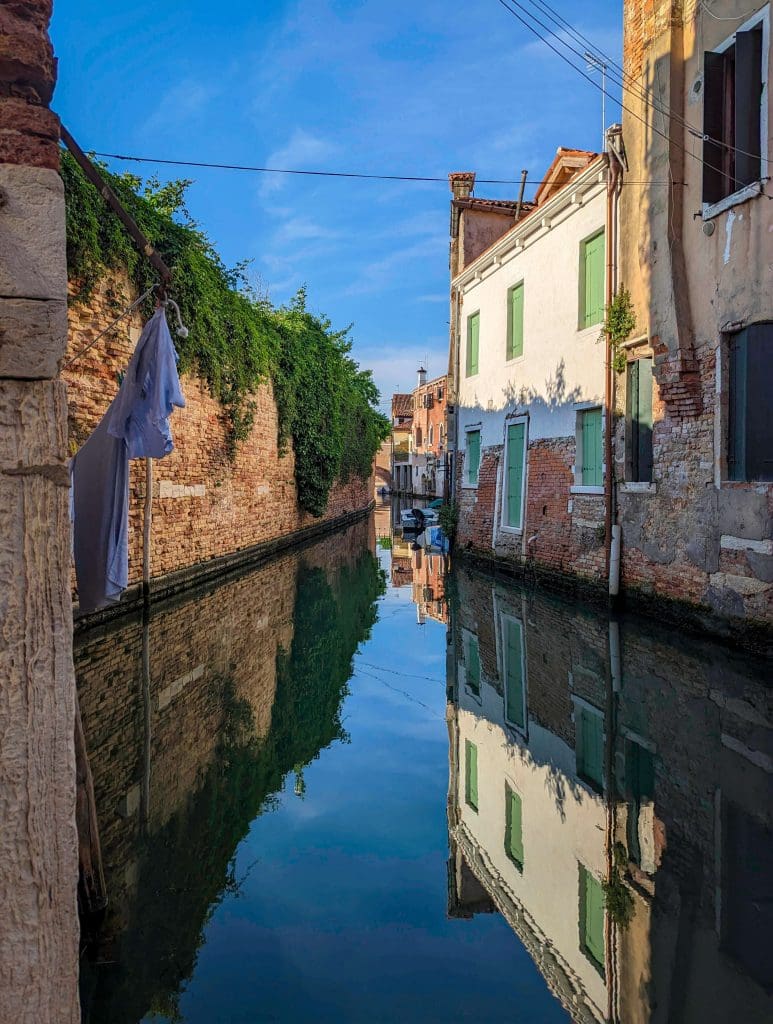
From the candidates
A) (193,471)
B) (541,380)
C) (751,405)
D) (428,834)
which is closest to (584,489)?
(541,380)

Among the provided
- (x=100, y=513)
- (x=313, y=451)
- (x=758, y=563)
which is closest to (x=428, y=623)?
(x=758, y=563)

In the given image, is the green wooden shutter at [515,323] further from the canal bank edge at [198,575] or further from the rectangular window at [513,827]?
the rectangular window at [513,827]

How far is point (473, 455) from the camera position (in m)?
17.0

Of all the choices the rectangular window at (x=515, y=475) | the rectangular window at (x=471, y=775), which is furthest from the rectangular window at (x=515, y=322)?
the rectangular window at (x=471, y=775)

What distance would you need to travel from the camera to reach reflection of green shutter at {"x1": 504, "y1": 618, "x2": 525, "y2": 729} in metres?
5.78

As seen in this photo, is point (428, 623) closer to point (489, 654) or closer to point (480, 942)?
point (489, 654)

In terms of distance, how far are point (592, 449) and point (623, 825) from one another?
27.5 feet

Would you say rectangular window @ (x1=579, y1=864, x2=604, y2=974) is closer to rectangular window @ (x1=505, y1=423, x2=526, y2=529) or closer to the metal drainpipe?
the metal drainpipe

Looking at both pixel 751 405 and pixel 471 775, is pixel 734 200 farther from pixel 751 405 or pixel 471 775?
pixel 471 775

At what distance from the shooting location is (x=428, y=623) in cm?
959

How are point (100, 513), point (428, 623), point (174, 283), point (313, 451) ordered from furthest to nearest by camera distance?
1. point (313, 451)
2. point (174, 283)
3. point (428, 623)
4. point (100, 513)

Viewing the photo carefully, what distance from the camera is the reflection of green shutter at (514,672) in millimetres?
5777

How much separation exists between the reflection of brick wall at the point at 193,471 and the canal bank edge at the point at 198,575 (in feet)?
0.45

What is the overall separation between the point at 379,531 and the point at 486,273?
11.8m
